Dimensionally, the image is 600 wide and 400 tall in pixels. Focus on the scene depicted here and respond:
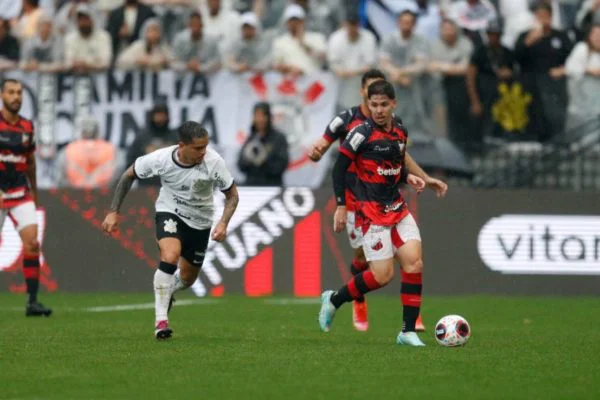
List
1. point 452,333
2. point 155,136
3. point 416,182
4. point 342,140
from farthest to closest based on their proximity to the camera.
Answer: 1. point 155,136
2. point 342,140
3. point 416,182
4. point 452,333

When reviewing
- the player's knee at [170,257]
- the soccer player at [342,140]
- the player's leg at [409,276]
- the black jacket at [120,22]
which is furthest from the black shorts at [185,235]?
the black jacket at [120,22]

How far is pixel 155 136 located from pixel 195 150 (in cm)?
848

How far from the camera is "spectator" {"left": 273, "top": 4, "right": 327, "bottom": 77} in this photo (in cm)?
2219

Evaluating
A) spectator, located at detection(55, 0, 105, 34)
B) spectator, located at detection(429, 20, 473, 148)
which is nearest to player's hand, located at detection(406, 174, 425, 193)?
spectator, located at detection(429, 20, 473, 148)

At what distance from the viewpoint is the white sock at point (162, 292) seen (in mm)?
12688

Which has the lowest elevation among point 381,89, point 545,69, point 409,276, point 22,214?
point 409,276

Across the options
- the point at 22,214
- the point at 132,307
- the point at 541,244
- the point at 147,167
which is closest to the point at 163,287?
the point at 147,167

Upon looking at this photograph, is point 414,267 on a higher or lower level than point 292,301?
higher

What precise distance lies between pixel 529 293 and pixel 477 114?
2.92 m

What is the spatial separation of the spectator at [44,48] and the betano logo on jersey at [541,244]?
726 cm

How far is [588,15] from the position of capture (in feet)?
76.2

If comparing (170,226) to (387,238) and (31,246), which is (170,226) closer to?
(387,238)

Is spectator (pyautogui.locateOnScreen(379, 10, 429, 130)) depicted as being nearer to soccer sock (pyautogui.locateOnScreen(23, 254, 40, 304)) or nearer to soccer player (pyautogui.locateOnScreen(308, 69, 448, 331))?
soccer sock (pyautogui.locateOnScreen(23, 254, 40, 304))

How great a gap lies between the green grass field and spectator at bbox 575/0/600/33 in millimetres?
7287
